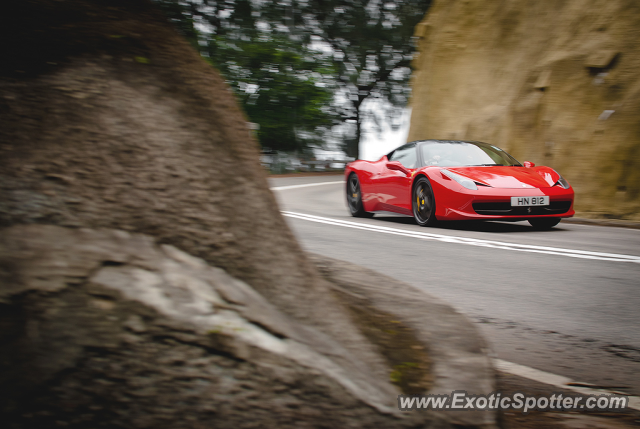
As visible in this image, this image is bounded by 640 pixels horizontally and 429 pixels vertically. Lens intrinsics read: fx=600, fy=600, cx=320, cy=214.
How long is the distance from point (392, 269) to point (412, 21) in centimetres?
3787

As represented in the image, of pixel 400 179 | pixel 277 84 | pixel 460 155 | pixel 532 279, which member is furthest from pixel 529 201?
pixel 277 84

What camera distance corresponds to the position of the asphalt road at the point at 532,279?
3016mm

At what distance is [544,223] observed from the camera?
8430mm

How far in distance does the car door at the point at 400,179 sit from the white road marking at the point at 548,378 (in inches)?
242

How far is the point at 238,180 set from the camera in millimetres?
2184

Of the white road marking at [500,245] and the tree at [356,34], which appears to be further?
the tree at [356,34]

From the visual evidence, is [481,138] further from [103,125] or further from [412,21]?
[412,21]

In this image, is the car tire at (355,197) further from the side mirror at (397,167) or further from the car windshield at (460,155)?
the car windshield at (460,155)

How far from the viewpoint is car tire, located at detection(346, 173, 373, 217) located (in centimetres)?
1045

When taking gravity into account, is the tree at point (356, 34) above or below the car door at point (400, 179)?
above

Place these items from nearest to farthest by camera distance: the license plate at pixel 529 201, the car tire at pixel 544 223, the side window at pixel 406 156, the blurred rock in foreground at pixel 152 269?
the blurred rock in foreground at pixel 152 269
the license plate at pixel 529 201
the car tire at pixel 544 223
the side window at pixel 406 156

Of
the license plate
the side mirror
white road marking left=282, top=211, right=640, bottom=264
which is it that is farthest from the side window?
the license plate

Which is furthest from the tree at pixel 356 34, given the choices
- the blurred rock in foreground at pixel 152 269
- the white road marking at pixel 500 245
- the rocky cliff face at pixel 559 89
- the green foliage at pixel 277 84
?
the blurred rock in foreground at pixel 152 269

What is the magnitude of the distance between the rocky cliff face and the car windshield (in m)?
2.35
